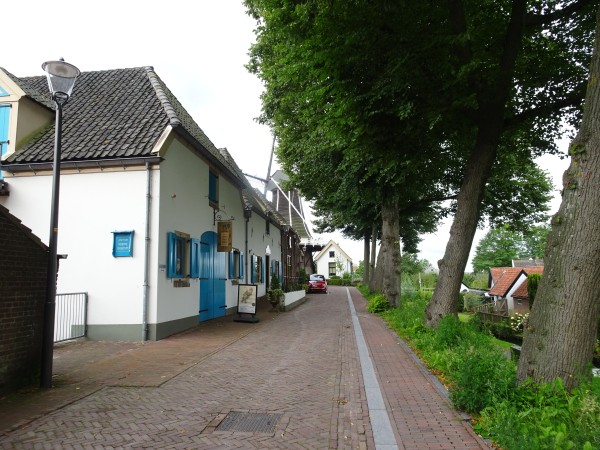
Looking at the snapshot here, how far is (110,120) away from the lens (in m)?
12.0

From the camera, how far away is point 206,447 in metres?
4.16

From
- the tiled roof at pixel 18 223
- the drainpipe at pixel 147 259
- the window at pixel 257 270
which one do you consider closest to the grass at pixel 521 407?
the tiled roof at pixel 18 223

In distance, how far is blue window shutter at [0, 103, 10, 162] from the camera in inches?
A: 443

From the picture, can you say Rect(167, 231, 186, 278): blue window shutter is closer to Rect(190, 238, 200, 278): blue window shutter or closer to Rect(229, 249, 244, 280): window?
Rect(190, 238, 200, 278): blue window shutter

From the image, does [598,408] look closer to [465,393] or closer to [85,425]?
[465,393]

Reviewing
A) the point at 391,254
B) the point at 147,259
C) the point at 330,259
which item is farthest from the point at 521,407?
the point at 330,259

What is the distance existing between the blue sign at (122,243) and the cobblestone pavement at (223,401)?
2.15 meters

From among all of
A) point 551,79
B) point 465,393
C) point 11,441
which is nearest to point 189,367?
point 11,441

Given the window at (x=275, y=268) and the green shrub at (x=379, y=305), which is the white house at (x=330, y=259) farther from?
the green shrub at (x=379, y=305)

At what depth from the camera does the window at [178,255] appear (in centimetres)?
1100

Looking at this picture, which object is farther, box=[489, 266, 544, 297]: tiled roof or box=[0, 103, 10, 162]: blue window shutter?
box=[489, 266, 544, 297]: tiled roof

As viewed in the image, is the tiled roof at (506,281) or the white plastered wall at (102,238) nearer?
the white plastered wall at (102,238)

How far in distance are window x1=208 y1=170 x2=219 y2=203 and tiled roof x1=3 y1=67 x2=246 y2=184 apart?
806 millimetres

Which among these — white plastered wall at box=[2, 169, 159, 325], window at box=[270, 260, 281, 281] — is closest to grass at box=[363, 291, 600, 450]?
white plastered wall at box=[2, 169, 159, 325]
